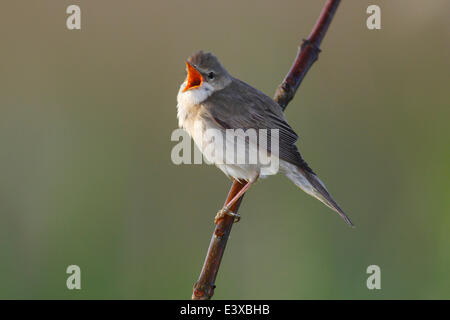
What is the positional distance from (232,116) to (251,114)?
11 centimetres

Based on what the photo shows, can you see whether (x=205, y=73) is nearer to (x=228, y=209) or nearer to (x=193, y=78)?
(x=193, y=78)

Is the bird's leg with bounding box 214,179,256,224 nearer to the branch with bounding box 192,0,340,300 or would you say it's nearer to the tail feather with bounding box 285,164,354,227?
the branch with bounding box 192,0,340,300

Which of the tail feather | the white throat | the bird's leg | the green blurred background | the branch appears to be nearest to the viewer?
the branch

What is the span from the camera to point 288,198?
4238 millimetres

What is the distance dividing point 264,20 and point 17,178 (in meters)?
2.42

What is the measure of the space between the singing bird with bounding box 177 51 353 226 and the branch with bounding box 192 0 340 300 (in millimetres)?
96

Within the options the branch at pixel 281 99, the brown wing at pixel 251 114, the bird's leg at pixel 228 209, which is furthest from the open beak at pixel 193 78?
the bird's leg at pixel 228 209

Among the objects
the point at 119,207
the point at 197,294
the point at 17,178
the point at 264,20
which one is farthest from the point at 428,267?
the point at 17,178

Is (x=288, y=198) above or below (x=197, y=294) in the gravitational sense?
above

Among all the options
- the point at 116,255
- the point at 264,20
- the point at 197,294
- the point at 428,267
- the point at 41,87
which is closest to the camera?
the point at 197,294

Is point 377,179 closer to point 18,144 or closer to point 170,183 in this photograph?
point 170,183

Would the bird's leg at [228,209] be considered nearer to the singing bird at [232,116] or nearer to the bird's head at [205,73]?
the singing bird at [232,116]

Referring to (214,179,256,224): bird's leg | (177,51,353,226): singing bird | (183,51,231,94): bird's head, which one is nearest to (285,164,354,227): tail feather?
(177,51,353,226): singing bird

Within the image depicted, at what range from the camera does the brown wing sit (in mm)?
3170
